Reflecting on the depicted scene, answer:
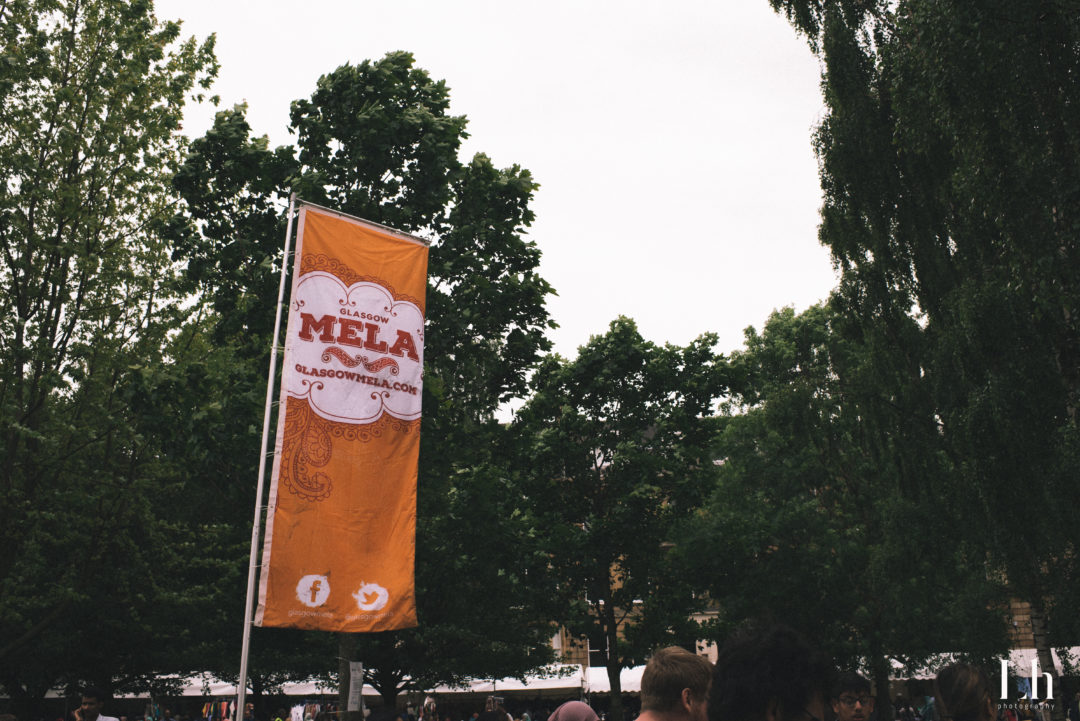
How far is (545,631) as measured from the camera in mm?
27141

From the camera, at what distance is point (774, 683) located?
2.72 metres

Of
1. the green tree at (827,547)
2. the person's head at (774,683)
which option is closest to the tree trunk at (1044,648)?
the green tree at (827,547)

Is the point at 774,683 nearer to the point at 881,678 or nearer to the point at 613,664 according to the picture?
the point at 613,664

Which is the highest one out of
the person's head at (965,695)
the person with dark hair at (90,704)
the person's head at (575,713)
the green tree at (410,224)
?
the green tree at (410,224)

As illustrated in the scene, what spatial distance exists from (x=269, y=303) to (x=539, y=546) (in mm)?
12204

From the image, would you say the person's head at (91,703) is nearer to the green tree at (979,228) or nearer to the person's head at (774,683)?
the person's head at (774,683)

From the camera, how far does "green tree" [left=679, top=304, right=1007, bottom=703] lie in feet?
91.9

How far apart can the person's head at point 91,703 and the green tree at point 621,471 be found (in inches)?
693

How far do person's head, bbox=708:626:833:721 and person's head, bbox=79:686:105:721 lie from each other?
682cm

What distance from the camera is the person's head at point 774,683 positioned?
8.90ft

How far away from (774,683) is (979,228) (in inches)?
595

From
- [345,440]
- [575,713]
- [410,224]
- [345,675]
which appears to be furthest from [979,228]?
[575,713]

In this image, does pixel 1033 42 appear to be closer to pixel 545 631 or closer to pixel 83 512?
pixel 83 512

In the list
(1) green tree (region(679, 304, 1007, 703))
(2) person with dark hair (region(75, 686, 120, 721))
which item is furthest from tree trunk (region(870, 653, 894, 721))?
(2) person with dark hair (region(75, 686, 120, 721))
